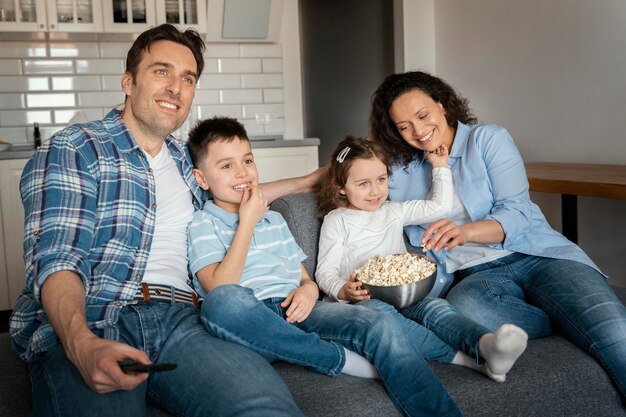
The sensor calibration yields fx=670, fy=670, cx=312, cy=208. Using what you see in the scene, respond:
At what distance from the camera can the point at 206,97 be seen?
472cm

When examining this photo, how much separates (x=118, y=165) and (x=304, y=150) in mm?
2553

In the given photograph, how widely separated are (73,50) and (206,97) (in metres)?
0.92

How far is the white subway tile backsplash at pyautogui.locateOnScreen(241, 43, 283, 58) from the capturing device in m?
4.77

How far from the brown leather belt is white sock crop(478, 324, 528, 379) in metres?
0.75

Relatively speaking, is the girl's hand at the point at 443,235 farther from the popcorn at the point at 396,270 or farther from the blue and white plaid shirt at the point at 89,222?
the blue and white plaid shirt at the point at 89,222

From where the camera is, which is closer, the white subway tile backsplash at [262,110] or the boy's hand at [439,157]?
the boy's hand at [439,157]

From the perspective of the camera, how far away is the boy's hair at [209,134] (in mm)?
1884

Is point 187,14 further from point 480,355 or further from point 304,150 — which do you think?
point 480,355

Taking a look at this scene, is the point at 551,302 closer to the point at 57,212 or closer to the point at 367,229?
the point at 367,229

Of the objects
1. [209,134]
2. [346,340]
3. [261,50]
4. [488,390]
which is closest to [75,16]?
[261,50]

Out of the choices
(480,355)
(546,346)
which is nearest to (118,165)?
(480,355)

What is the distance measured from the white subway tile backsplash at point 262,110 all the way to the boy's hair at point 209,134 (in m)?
2.90

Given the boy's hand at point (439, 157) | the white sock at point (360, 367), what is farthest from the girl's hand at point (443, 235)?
the white sock at point (360, 367)

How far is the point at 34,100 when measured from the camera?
444 centimetres
